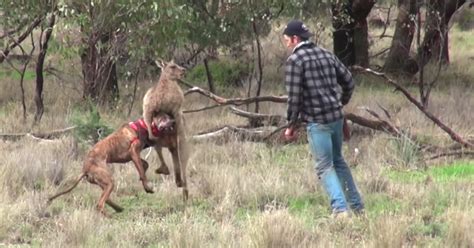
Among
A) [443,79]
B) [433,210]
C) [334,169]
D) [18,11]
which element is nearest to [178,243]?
[334,169]

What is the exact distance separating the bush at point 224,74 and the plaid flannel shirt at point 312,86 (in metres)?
12.3

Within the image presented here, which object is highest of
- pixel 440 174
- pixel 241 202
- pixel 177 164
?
pixel 177 164

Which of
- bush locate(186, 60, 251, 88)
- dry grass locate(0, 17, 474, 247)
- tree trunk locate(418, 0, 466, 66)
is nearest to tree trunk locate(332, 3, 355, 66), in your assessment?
tree trunk locate(418, 0, 466, 66)

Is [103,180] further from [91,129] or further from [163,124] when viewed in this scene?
[91,129]

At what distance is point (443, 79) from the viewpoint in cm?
2120

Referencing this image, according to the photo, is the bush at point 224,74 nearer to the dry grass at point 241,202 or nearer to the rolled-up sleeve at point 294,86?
the dry grass at point 241,202

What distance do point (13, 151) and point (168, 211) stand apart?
3.64 m

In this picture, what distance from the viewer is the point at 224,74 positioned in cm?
2069

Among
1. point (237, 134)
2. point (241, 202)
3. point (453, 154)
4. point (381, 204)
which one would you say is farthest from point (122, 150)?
point (453, 154)

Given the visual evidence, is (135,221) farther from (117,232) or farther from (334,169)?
(334,169)

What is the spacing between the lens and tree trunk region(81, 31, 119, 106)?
13469mm

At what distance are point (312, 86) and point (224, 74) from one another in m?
13.5

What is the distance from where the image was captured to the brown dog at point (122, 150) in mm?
7766

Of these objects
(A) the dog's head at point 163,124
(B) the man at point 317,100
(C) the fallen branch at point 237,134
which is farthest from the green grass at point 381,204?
(C) the fallen branch at point 237,134
